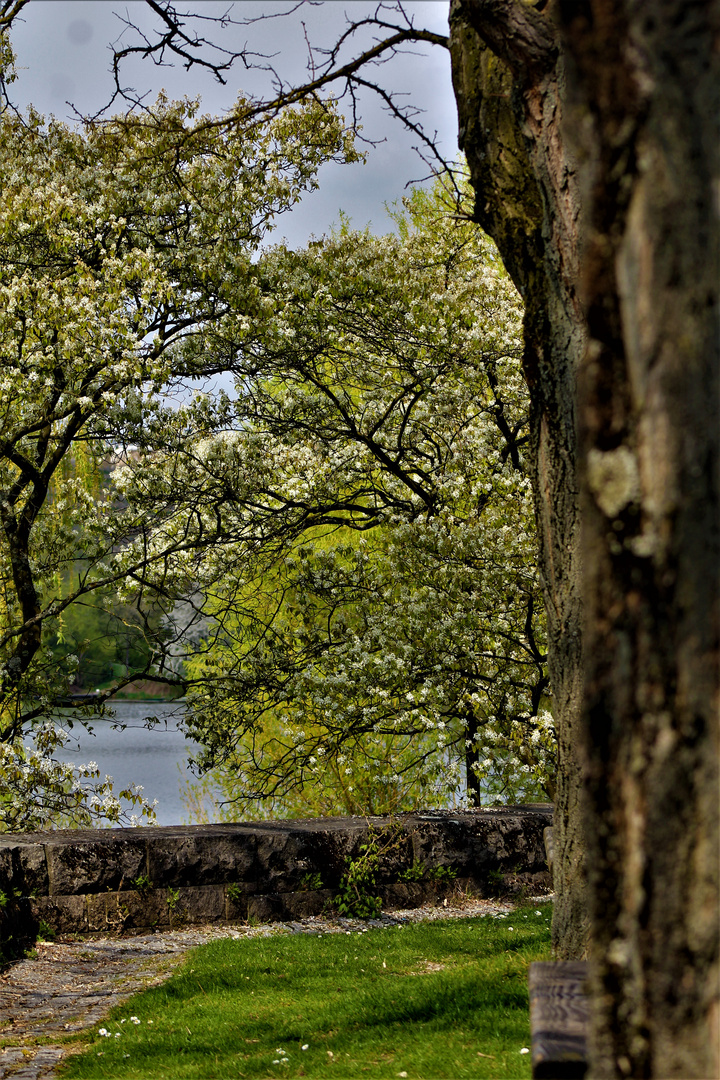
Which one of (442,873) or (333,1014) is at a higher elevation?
(442,873)

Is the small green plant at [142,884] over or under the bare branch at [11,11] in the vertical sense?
under

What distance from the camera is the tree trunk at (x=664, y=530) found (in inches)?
55.4

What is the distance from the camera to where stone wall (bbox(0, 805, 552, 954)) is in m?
6.94

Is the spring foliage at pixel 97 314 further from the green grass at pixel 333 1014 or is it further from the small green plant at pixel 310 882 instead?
the green grass at pixel 333 1014

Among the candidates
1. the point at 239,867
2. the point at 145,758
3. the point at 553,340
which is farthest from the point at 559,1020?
the point at 145,758

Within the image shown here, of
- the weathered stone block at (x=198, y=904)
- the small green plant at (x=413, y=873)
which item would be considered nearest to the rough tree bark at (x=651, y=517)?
the weathered stone block at (x=198, y=904)

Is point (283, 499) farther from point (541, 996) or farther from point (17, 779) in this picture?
point (541, 996)

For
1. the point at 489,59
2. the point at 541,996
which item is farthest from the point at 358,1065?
the point at 489,59

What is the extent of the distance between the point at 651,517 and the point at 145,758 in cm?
3473

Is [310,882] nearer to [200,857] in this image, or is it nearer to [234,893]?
[234,893]

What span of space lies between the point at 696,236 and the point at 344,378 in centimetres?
929

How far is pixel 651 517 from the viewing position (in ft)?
4.70

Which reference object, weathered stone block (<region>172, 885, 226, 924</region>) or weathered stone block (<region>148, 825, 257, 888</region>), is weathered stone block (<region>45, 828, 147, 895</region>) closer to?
weathered stone block (<region>148, 825, 257, 888</region>)

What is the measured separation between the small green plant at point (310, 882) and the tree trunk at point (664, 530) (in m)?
6.70
